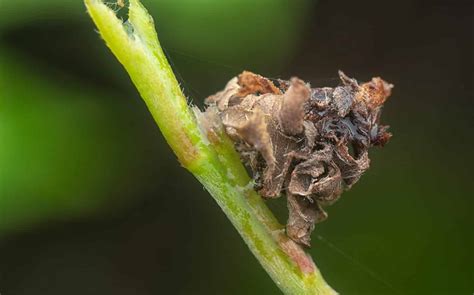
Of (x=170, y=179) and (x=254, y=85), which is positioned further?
(x=170, y=179)

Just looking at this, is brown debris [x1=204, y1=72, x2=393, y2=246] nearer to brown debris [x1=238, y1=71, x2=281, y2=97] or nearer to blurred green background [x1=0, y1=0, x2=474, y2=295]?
brown debris [x1=238, y1=71, x2=281, y2=97]

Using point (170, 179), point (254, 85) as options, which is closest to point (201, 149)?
point (254, 85)

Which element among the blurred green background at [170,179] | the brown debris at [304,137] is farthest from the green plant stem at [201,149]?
the blurred green background at [170,179]

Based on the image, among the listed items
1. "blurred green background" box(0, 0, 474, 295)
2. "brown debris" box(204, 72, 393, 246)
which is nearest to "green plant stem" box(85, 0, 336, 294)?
"brown debris" box(204, 72, 393, 246)

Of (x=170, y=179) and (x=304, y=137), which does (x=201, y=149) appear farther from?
(x=170, y=179)

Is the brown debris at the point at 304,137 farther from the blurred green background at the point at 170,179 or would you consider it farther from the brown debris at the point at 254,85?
the blurred green background at the point at 170,179
